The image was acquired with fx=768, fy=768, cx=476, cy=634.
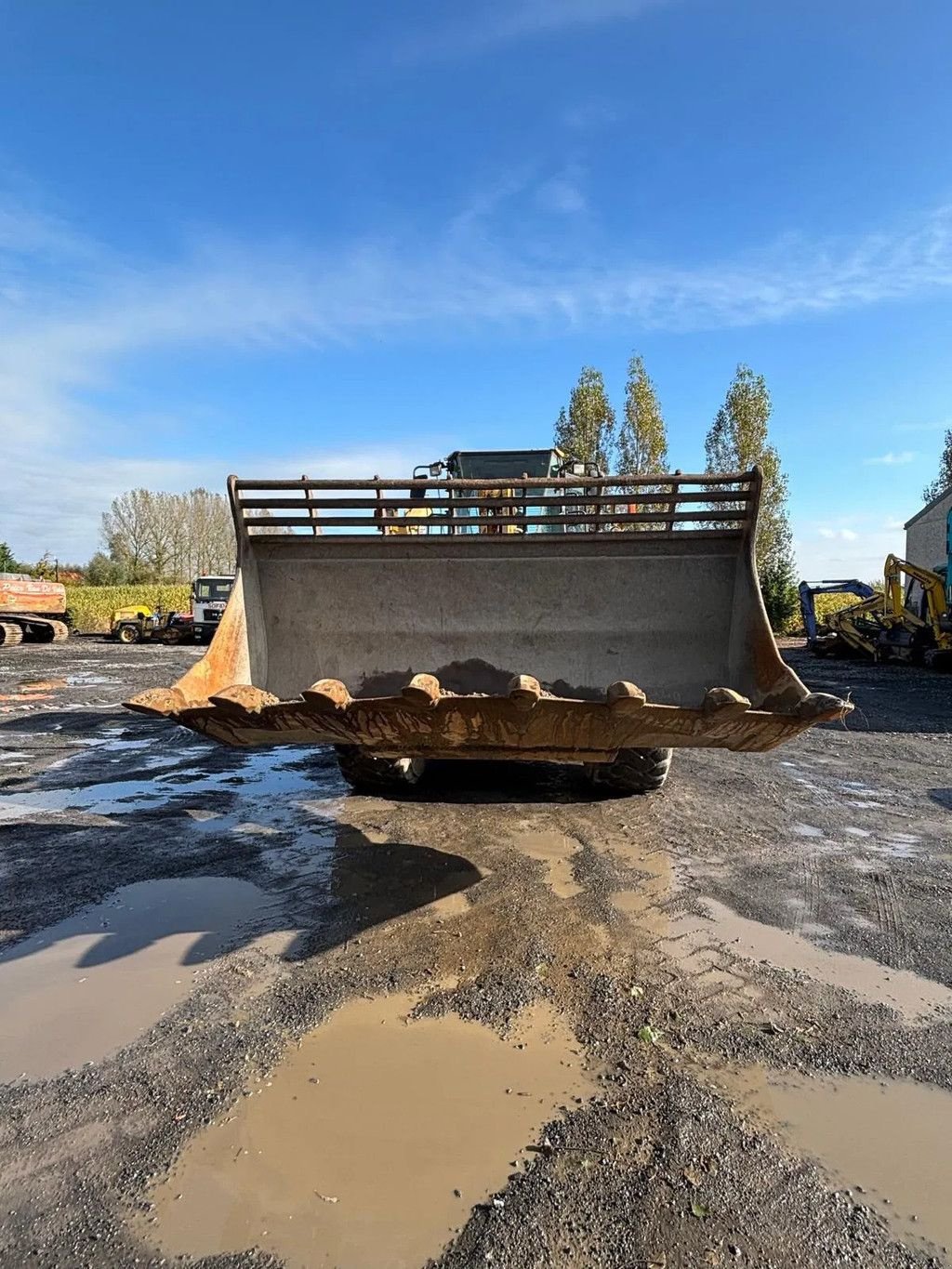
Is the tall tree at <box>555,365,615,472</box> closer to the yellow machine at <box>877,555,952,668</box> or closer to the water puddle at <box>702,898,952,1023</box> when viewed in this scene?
the yellow machine at <box>877,555,952,668</box>

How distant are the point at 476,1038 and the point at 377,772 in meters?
2.38

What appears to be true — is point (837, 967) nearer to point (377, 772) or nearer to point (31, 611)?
point (377, 772)

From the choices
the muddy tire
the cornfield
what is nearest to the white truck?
the muddy tire

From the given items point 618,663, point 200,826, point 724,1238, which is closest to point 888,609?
point 618,663

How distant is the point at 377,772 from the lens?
464 centimetres

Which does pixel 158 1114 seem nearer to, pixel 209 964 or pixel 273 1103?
pixel 273 1103

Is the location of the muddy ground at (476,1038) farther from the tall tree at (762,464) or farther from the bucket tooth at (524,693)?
the tall tree at (762,464)

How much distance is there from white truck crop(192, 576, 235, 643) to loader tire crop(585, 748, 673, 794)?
65.4 ft

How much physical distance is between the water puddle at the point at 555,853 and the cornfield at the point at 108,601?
32853 mm

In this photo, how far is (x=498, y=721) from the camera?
2590 millimetres

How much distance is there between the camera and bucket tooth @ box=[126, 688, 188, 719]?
2.58m

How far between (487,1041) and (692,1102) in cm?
62

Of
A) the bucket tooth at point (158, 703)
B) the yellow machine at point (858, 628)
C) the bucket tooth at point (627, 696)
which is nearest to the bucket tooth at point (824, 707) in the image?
the bucket tooth at point (627, 696)

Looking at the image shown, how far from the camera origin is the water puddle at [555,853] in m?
3.51
